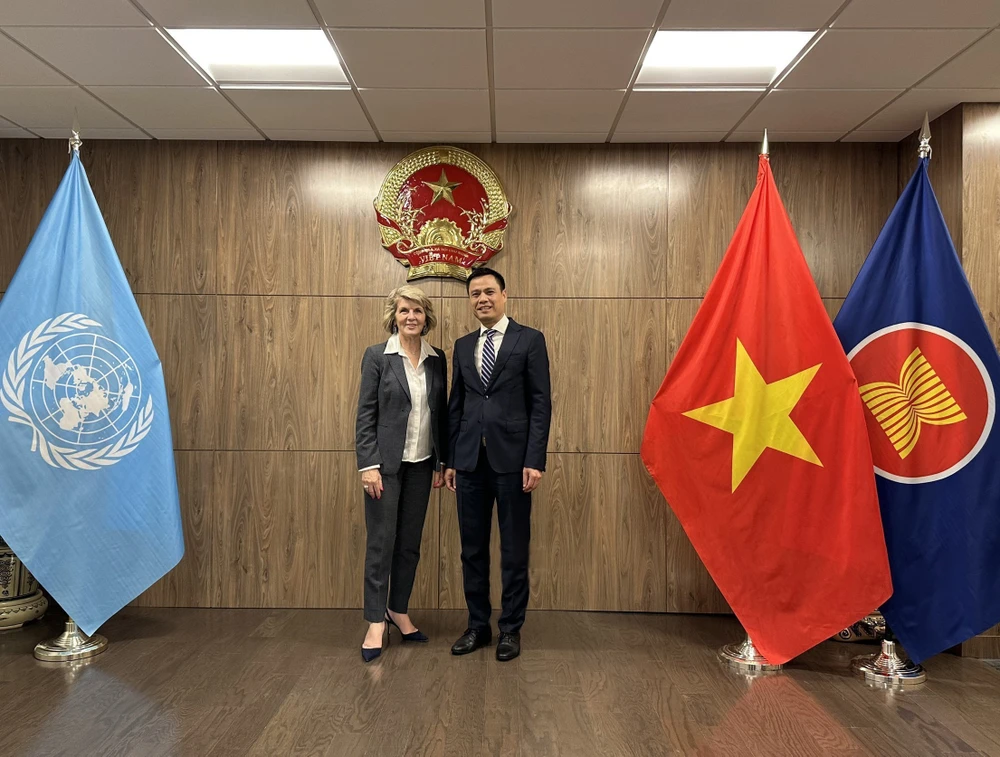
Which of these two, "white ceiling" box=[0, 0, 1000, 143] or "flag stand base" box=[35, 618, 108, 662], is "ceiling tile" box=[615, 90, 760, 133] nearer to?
"white ceiling" box=[0, 0, 1000, 143]

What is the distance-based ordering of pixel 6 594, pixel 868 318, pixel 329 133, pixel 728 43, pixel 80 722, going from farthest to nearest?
pixel 329 133 < pixel 6 594 < pixel 868 318 < pixel 728 43 < pixel 80 722

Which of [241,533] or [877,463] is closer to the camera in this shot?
[877,463]

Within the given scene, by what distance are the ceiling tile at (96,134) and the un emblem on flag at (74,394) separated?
1.25 metres

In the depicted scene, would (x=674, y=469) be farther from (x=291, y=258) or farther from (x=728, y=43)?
(x=291, y=258)

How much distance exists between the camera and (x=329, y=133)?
4.37 m

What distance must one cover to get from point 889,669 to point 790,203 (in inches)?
99.1

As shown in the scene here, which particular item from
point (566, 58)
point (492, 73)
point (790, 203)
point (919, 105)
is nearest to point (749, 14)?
point (566, 58)

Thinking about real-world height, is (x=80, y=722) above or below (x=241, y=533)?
below

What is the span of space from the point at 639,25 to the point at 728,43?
1.76ft

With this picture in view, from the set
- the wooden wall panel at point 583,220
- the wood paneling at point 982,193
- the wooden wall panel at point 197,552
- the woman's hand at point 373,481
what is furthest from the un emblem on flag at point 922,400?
the wooden wall panel at point 197,552

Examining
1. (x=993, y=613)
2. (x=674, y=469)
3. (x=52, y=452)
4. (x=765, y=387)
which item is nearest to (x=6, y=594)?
(x=52, y=452)

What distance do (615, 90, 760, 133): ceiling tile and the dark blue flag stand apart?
91 centimetres

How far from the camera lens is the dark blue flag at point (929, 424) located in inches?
134

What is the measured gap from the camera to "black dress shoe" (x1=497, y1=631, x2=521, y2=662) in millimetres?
3590
